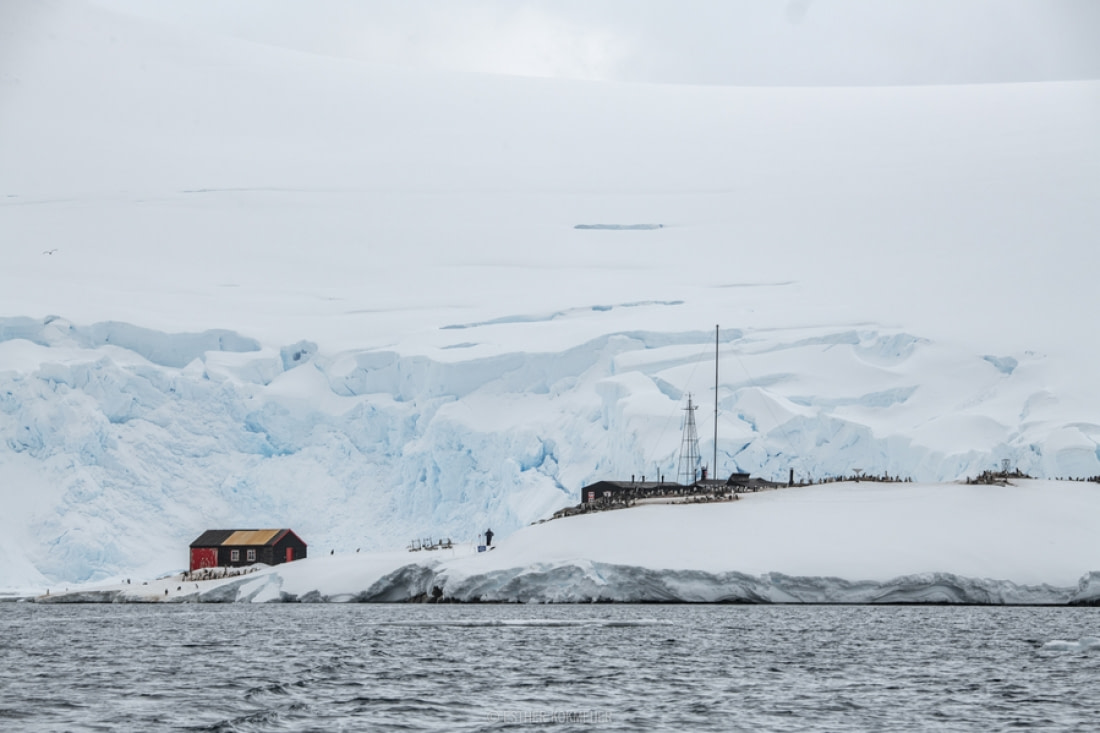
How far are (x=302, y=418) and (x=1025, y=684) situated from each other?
52852 millimetres

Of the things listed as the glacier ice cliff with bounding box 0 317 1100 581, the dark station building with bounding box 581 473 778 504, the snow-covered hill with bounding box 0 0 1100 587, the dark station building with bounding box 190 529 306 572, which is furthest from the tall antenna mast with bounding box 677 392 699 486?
the dark station building with bounding box 190 529 306 572

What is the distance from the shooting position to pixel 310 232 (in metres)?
112

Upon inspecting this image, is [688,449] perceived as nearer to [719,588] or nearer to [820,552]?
[719,588]

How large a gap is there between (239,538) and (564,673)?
4132cm

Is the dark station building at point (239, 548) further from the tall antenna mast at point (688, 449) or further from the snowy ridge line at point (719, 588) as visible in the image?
the tall antenna mast at point (688, 449)

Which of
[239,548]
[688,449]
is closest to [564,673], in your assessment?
[239,548]

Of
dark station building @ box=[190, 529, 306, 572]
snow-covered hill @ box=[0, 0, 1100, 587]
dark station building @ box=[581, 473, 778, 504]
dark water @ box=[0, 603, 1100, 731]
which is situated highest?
snow-covered hill @ box=[0, 0, 1100, 587]

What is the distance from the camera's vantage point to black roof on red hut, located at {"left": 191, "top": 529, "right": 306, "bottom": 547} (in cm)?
6638

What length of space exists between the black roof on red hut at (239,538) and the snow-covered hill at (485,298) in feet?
6.15

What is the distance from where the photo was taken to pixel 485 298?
94625 millimetres

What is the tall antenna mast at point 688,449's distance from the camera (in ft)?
224

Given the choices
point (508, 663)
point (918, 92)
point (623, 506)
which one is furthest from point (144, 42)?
point (508, 663)

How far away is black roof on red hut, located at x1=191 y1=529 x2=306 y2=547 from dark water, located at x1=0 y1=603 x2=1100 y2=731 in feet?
66.5

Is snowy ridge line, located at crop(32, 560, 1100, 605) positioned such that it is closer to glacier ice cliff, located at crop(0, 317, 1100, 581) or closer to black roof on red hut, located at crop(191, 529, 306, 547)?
black roof on red hut, located at crop(191, 529, 306, 547)
